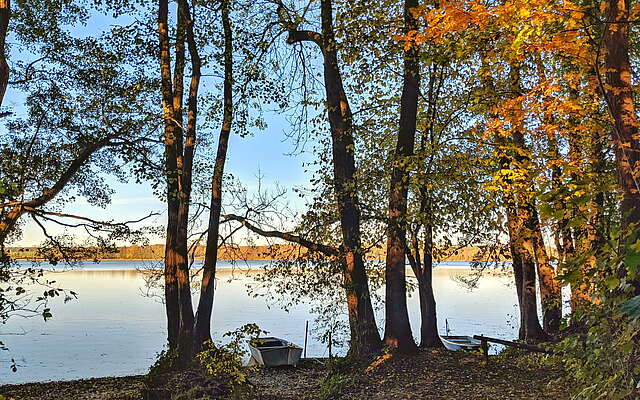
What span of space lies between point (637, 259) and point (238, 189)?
434 inches

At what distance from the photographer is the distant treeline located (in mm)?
10758

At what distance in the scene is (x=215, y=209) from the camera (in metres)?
12.0

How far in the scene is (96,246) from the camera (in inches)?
429

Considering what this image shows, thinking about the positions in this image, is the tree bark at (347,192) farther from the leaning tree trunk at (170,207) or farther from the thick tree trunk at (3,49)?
the thick tree trunk at (3,49)

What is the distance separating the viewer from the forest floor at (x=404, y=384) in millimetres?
7465

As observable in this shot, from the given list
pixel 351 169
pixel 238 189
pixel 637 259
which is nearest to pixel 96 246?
pixel 238 189

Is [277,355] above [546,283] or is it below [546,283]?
below

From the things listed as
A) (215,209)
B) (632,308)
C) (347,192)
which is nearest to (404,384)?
(347,192)

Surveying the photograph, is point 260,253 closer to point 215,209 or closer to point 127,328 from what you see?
point 215,209

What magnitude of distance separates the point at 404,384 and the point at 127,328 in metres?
24.5

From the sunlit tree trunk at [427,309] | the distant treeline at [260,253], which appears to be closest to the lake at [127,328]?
the distant treeline at [260,253]

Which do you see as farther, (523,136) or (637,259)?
(523,136)

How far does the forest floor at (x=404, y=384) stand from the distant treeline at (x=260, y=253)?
206cm

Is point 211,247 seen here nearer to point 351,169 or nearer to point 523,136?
point 351,169
